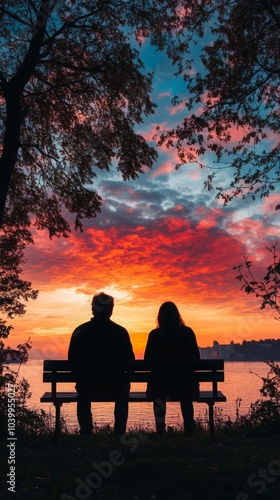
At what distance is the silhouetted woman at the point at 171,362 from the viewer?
8.77 meters

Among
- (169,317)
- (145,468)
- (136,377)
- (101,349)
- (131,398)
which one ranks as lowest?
(145,468)

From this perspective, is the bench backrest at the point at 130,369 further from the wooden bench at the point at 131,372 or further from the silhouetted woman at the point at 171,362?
the silhouetted woman at the point at 171,362

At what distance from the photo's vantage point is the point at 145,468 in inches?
261

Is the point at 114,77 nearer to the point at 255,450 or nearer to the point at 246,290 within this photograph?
the point at 246,290

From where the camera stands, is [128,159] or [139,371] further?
[128,159]

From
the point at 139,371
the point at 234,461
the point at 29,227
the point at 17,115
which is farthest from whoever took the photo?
the point at 29,227

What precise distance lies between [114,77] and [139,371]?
7150 millimetres

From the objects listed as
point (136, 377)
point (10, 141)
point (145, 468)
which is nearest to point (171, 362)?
point (136, 377)

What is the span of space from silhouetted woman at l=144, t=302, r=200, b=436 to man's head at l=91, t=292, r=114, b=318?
2.45 ft

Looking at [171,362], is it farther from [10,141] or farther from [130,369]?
[10,141]

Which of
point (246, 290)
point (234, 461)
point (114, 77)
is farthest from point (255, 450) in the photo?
point (114, 77)

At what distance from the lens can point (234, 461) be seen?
23.0 feet

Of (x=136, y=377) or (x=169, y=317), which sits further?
(x=169, y=317)

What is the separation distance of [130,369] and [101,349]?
Answer: 0.57 metres
